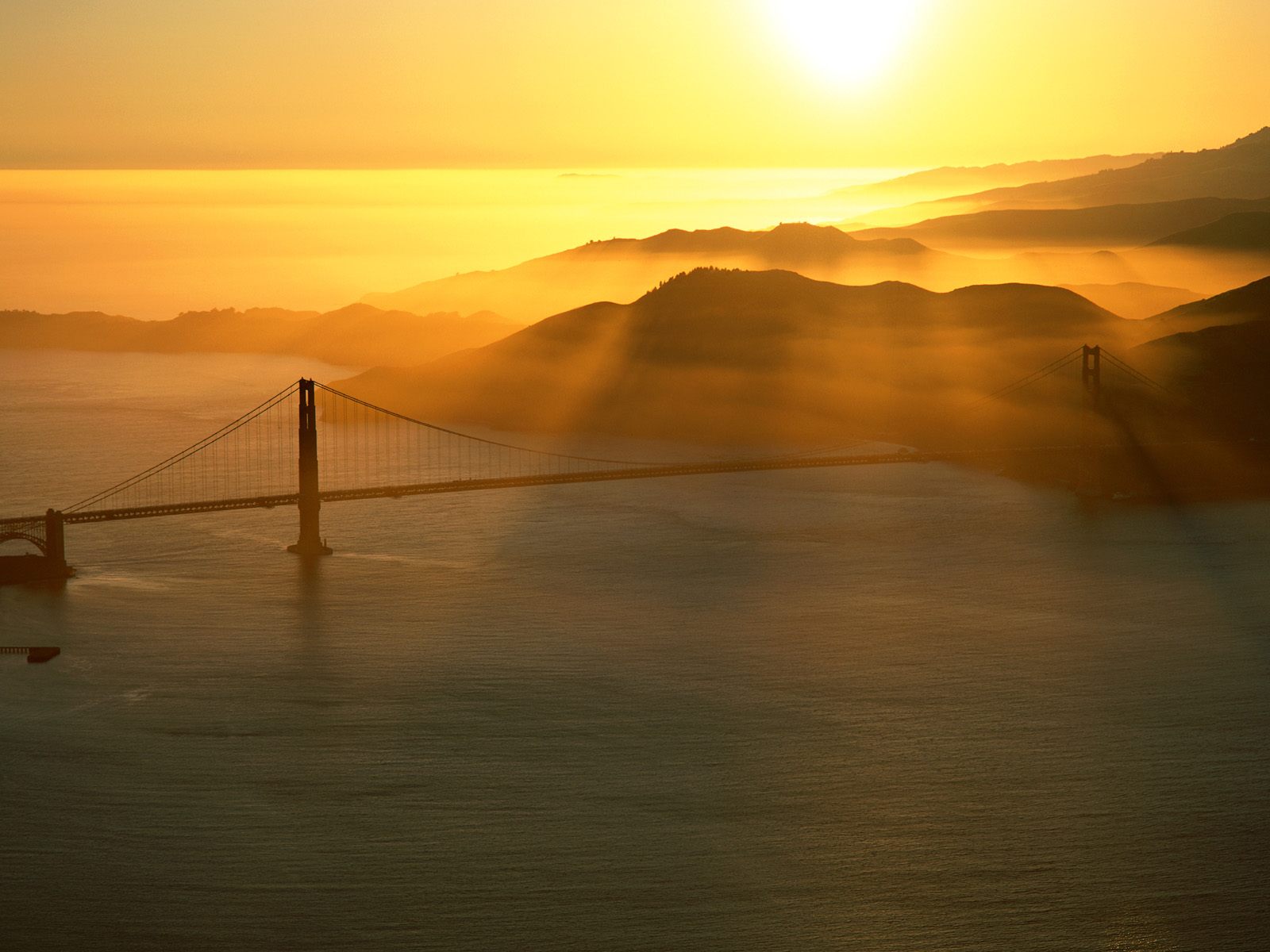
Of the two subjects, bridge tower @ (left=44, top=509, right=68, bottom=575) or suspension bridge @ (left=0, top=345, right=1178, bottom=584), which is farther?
suspension bridge @ (left=0, top=345, right=1178, bottom=584)

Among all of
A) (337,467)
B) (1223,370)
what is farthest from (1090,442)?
(337,467)

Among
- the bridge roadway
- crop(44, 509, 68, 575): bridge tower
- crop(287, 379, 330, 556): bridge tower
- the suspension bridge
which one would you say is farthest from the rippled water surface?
the suspension bridge

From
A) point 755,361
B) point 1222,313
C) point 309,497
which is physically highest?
point 1222,313

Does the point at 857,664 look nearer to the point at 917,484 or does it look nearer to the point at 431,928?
the point at 431,928

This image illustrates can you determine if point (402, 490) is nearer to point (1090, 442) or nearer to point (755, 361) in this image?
point (1090, 442)

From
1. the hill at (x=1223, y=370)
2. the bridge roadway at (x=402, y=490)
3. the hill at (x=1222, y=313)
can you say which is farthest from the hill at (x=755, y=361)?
the bridge roadway at (x=402, y=490)

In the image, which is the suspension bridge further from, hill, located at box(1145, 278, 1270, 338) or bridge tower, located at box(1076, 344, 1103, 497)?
hill, located at box(1145, 278, 1270, 338)
